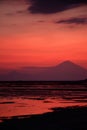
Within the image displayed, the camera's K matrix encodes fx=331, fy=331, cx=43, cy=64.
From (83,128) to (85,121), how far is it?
4.09 meters

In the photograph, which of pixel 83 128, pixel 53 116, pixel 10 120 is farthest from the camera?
pixel 53 116

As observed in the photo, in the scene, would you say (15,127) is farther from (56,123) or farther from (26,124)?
(56,123)

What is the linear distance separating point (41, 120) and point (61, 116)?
3.48m

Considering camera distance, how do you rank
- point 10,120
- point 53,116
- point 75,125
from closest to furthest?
point 75,125, point 10,120, point 53,116

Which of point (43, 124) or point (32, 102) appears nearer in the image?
point (43, 124)

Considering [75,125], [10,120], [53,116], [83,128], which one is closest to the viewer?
[83,128]

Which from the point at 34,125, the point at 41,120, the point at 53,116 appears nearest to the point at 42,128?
the point at 34,125

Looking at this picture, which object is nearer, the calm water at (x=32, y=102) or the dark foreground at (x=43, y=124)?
the dark foreground at (x=43, y=124)

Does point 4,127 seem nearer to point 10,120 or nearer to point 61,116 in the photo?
point 10,120

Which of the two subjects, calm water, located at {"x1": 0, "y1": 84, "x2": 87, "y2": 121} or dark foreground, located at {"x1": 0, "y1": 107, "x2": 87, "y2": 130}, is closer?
dark foreground, located at {"x1": 0, "y1": 107, "x2": 87, "y2": 130}

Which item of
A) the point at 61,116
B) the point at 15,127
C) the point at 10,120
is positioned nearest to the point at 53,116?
the point at 61,116

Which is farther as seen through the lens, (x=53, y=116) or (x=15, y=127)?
(x=53, y=116)

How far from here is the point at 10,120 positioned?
25.0 m

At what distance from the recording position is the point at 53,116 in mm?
28594
